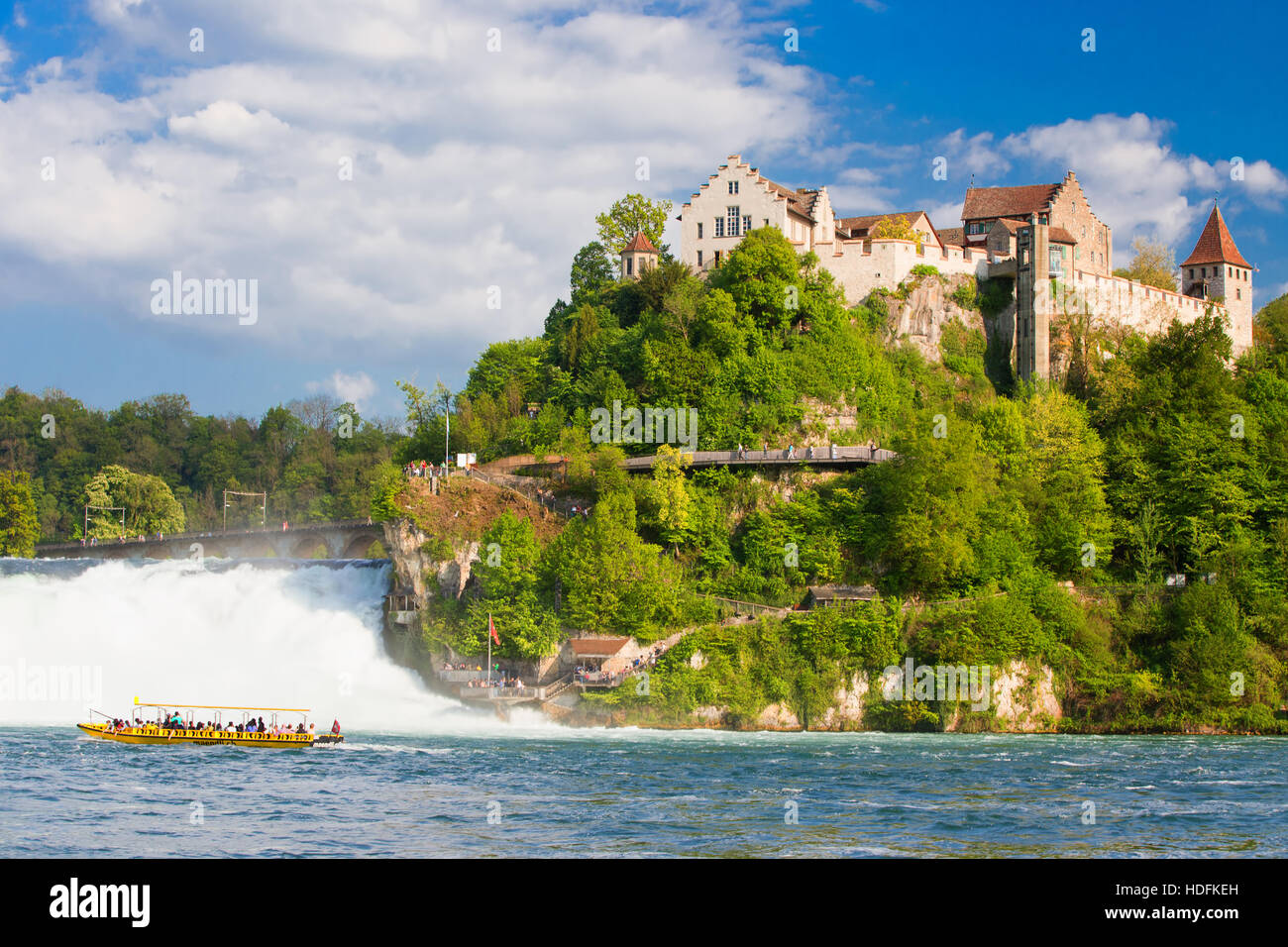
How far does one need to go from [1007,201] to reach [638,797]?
2520 inches

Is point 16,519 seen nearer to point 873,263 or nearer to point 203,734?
point 203,734

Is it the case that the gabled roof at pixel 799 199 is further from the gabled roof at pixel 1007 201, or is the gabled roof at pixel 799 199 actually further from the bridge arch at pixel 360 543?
the bridge arch at pixel 360 543

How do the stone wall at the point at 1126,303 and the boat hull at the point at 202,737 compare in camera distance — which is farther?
the stone wall at the point at 1126,303

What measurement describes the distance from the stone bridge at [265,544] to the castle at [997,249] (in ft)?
95.7

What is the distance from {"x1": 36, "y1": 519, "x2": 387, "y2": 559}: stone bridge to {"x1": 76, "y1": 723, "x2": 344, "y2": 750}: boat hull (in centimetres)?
3496

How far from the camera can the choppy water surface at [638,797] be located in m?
30.7

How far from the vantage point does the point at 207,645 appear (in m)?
65.8

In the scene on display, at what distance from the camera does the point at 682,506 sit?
6500cm

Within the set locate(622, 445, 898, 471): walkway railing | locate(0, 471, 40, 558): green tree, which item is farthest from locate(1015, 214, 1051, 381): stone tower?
locate(0, 471, 40, 558): green tree

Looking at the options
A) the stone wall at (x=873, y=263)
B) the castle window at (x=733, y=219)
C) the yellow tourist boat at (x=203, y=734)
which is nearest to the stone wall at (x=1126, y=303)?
the stone wall at (x=873, y=263)

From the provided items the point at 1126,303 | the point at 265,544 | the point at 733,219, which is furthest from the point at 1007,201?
the point at 265,544

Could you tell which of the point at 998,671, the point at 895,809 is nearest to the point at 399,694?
the point at 998,671

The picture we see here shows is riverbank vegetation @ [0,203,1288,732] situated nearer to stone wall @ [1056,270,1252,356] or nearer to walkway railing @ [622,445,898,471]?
walkway railing @ [622,445,898,471]
